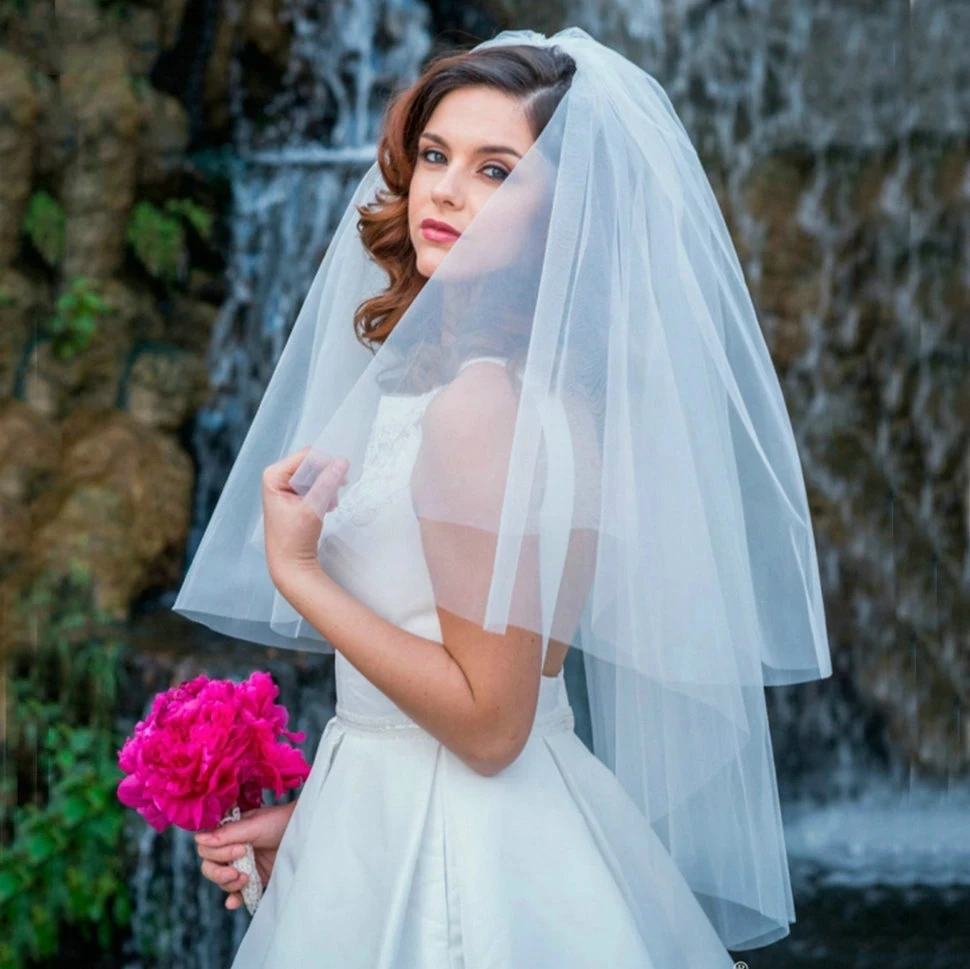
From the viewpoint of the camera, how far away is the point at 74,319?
5.09 metres

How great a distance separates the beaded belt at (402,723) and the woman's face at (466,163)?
0.64 m

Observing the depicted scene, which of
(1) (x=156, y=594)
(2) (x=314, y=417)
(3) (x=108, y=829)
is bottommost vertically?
(3) (x=108, y=829)

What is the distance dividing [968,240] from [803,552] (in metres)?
4.27

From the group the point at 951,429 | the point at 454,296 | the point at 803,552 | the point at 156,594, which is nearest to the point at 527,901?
the point at 803,552

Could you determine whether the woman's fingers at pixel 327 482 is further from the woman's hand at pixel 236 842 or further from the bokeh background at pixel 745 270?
the bokeh background at pixel 745 270

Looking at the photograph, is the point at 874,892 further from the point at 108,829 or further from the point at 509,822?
the point at 509,822

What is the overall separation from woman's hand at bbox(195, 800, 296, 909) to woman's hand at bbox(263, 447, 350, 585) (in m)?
0.42

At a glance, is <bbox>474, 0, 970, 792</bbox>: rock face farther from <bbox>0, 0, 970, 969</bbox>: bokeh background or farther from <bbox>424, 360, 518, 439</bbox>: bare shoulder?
<bbox>424, 360, 518, 439</bbox>: bare shoulder

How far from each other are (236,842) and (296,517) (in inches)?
20.8

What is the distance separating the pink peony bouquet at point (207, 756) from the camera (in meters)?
1.77

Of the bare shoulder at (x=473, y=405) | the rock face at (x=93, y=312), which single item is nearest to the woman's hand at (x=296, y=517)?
the bare shoulder at (x=473, y=405)

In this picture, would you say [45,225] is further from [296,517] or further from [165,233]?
[296,517]

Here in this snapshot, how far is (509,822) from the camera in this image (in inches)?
66.2

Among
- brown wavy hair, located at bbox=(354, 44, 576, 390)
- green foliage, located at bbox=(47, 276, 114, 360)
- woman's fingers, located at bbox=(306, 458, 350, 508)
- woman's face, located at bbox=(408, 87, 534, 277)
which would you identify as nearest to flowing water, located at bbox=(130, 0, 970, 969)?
green foliage, located at bbox=(47, 276, 114, 360)
